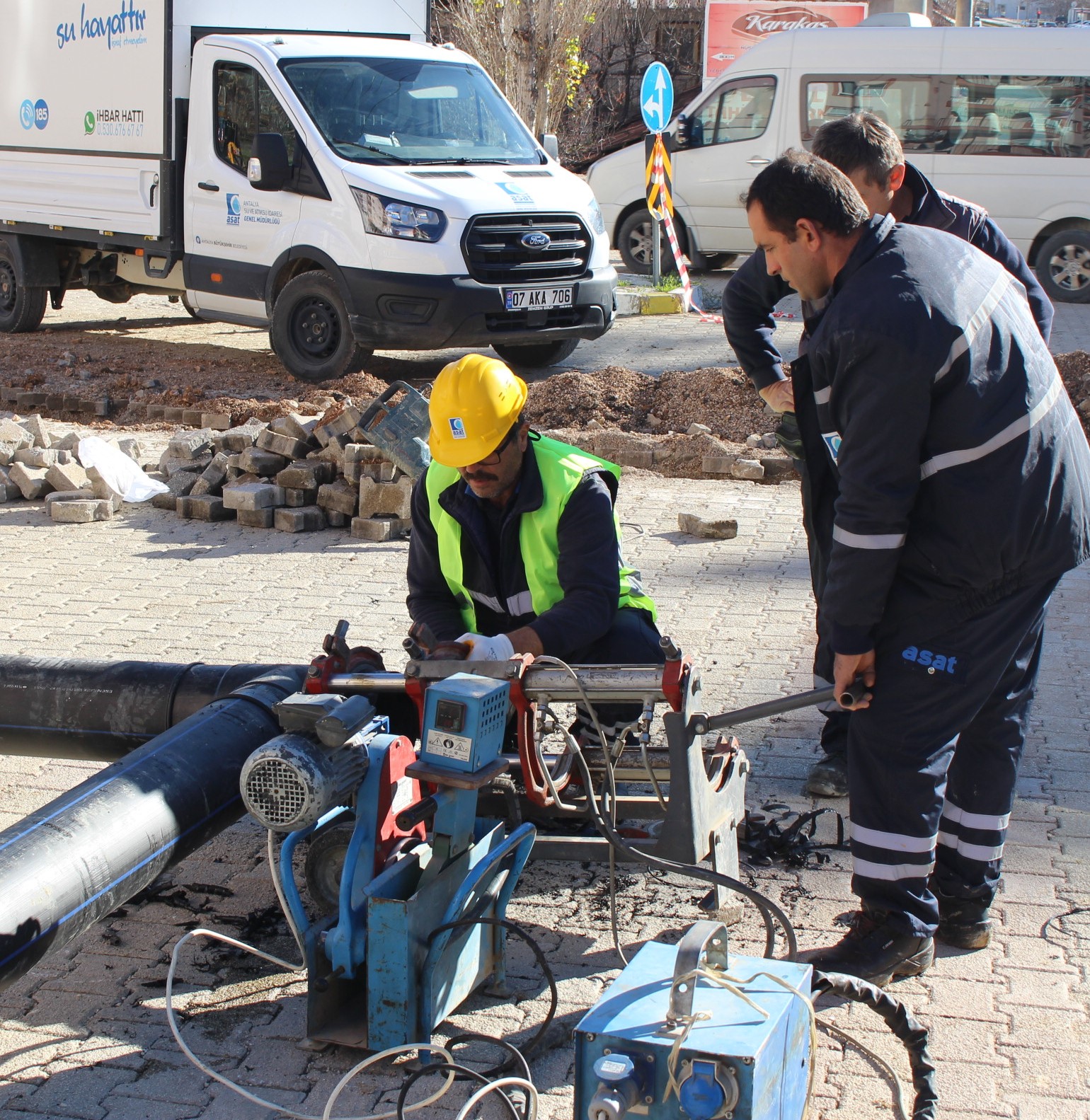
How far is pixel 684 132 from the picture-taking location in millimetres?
16344

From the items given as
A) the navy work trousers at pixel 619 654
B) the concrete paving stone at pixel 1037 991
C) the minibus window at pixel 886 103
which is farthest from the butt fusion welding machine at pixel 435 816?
the minibus window at pixel 886 103

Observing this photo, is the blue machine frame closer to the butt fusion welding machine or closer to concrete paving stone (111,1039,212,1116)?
the butt fusion welding machine

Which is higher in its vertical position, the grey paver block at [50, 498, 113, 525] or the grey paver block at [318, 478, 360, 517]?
the grey paver block at [318, 478, 360, 517]

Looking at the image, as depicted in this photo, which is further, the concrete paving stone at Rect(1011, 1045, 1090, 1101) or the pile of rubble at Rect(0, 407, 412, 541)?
the pile of rubble at Rect(0, 407, 412, 541)

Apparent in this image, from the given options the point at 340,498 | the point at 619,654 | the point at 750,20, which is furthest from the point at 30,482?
the point at 750,20

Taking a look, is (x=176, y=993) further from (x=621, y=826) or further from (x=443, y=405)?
(x=443, y=405)

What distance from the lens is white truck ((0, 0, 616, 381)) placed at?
34.2 ft

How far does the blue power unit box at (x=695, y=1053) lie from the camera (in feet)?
7.18

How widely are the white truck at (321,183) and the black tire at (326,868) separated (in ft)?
24.3

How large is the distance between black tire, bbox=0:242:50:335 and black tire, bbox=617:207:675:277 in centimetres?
733

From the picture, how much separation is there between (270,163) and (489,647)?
8.27 metres

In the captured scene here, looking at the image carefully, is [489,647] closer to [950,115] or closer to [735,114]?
[950,115]

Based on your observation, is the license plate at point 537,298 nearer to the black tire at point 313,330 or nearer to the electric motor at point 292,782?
the black tire at point 313,330

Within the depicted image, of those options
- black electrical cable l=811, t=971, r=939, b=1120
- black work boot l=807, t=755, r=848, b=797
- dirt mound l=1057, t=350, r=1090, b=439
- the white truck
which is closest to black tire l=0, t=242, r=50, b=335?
the white truck
